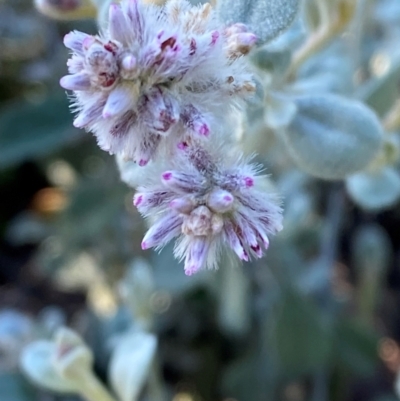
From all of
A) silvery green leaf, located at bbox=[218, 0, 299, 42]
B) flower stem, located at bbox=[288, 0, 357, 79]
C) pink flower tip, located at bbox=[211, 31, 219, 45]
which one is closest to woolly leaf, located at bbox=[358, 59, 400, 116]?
flower stem, located at bbox=[288, 0, 357, 79]

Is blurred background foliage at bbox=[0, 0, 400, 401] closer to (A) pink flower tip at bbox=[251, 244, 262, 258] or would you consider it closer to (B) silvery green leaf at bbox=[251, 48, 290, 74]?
(B) silvery green leaf at bbox=[251, 48, 290, 74]

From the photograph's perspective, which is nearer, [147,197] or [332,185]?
[147,197]

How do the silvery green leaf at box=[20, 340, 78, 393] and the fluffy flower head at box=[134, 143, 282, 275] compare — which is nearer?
the fluffy flower head at box=[134, 143, 282, 275]

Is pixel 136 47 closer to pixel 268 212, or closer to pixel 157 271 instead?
pixel 268 212

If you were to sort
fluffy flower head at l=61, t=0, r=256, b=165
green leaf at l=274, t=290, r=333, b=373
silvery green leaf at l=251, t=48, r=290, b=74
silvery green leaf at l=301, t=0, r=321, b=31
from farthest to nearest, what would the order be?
green leaf at l=274, t=290, r=333, b=373
silvery green leaf at l=301, t=0, r=321, b=31
silvery green leaf at l=251, t=48, r=290, b=74
fluffy flower head at l=61, t=0, r=256, b=165

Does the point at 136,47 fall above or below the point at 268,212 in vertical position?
above

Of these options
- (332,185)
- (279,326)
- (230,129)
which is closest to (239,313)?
(279,326)

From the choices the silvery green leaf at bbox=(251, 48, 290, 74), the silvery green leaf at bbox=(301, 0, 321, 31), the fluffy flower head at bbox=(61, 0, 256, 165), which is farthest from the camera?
the silvery green leaf at bbox=(301, 0, 321, 31)

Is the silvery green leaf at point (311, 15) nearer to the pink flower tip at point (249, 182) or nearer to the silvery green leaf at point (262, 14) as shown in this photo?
the silvery green leaf at point (262, 14)
